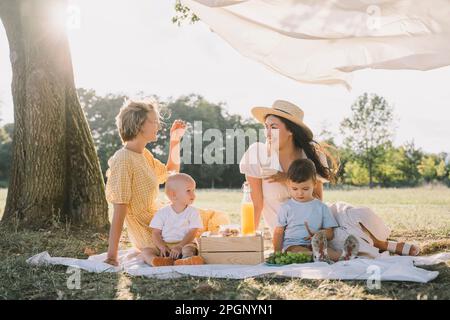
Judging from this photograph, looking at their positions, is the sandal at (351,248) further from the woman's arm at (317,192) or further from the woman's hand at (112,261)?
the woman's hand at (112,261)

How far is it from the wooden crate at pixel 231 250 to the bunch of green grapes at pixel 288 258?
0.13 m

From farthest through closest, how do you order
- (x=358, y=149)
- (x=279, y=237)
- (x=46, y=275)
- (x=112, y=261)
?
(x=358, y=149) → (x=279, y=237) → (x=112, y=261) → (x=46, y=275)

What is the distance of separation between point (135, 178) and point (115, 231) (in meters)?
0.43

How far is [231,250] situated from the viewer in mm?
3768

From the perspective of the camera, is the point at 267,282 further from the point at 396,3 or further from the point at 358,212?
the point at 396,3

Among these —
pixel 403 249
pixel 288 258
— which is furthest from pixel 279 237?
pixel 403 249

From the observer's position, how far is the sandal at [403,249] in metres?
4.15

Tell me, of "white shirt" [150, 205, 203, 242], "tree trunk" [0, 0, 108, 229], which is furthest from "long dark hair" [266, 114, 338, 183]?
"tree trunk" [0, 0, 108, 229]

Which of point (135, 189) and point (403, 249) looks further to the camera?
point (403, 249)

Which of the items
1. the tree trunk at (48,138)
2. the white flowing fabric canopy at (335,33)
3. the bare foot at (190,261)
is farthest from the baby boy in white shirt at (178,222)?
the tree trunk at (48,138)

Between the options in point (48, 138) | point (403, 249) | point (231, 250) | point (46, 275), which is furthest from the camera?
point (48, 138)

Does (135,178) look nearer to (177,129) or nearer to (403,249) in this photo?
(177,129)

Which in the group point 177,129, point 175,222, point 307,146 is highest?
point 177,129
